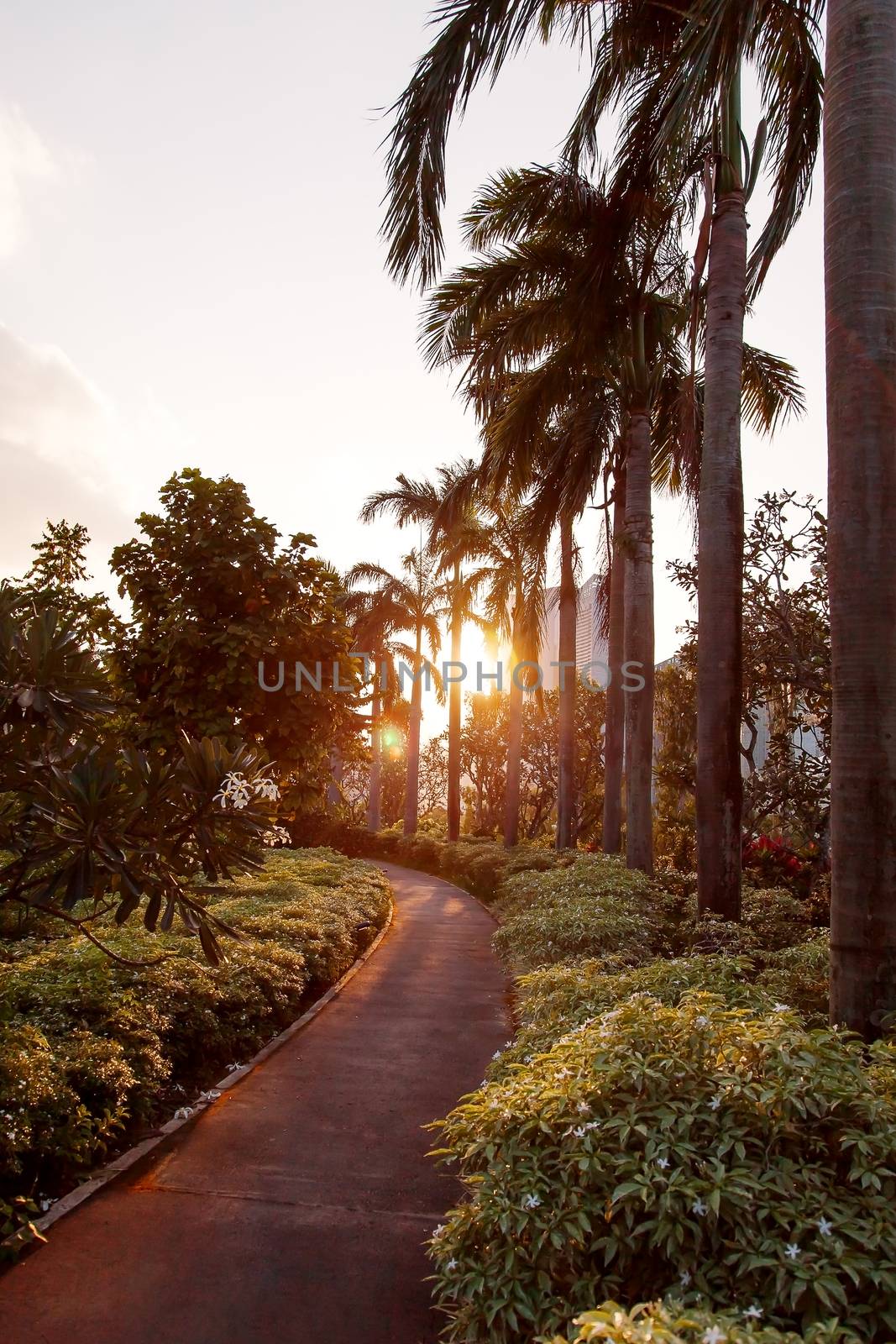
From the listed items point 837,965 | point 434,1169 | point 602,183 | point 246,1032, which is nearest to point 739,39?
point 602,183

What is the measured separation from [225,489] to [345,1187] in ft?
20.8

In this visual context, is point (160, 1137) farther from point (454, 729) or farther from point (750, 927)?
point (454, 729)

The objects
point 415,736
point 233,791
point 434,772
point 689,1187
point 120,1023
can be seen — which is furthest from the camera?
point 434,772

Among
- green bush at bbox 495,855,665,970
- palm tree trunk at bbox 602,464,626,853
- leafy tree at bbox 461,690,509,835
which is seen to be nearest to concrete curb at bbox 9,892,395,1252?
green bush at bbox 495,855,665,970

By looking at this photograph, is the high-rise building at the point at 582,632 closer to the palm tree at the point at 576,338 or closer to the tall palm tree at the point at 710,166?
the palm tree at the point at 576,338

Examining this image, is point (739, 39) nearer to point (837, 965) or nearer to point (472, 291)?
point (837, 965)

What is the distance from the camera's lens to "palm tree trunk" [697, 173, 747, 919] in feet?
25.7

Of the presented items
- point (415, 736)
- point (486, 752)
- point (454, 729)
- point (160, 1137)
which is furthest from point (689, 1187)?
point (486, 752)

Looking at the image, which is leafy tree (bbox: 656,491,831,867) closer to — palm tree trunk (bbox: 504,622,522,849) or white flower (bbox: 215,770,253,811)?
white flower (bbox: 215,770,253,811)

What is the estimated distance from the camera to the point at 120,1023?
5.23m

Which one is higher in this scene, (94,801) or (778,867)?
(94,801)

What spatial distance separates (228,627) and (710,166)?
6.48 metres

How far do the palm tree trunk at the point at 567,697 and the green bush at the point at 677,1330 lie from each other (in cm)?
1669

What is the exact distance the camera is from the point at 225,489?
29.5 ft
